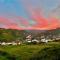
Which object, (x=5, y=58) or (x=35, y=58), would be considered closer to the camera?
(x=35, y=58)

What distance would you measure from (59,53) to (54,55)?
167 centimetres

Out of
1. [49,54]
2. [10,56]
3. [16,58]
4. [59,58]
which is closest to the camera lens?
[59,58]

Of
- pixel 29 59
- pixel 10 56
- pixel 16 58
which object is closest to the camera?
pixel 29 59

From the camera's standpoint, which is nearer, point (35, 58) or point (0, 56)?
point (35, 58)

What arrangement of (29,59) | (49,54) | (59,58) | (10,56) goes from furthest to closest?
(10,56), (29,59), (49,54), (59,58)

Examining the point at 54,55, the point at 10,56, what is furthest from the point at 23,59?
the point at 54,55

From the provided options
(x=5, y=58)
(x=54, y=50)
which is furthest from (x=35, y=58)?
(x=5, y=58)

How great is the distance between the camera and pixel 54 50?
208ft

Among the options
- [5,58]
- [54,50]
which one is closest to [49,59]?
[54,50]

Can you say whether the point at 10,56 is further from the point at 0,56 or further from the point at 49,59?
the point at 49,59

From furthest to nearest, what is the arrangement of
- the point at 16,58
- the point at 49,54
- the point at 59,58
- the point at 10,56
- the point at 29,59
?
the point at 10,56
the point at 16,58
the point at 29,59
the point at 49,54
the point at 59,58

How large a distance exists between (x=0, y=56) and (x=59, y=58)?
26.8 m

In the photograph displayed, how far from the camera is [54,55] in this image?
195 feet

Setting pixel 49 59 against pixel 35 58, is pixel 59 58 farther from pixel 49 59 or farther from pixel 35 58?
pixel 35 58
